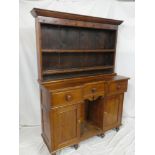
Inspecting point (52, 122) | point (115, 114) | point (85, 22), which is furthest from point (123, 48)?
point (52, 122)

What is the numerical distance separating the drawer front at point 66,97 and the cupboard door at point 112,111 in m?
0.53

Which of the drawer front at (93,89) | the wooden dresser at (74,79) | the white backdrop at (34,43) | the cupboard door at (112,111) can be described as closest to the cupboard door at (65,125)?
the wooden dresser at (74,79)

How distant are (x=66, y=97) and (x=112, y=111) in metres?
0.89

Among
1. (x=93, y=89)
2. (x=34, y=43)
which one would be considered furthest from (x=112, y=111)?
(x=34, y=43)

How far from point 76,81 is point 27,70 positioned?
2.64ft

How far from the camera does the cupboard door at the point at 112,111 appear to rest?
2076 millimetres

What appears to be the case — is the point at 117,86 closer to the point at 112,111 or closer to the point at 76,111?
the point at 112,111

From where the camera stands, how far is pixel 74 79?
196cm

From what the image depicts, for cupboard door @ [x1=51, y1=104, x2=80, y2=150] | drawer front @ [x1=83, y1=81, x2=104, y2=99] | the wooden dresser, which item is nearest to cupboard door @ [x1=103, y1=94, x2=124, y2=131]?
the wooden dresser

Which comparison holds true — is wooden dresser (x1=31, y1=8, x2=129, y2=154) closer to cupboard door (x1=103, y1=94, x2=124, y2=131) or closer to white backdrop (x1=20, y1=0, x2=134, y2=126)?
cupboard door (x1=103, y1=94, x2=124, y2=131)

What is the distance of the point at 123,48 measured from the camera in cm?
254

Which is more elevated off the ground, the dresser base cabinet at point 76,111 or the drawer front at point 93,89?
the drawer front at point 93,89

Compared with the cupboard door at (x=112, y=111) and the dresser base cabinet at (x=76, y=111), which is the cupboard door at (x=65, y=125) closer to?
the dresser base cabinet at (x=76, y=111)

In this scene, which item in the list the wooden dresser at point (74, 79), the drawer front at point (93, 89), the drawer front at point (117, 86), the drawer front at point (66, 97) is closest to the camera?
the drawer front at point (66, 97)
